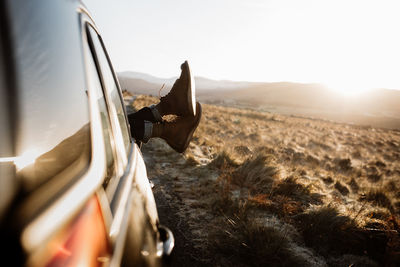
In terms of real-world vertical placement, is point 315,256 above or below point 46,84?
below

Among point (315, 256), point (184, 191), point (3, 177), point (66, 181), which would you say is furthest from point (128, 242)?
point (184, 191)

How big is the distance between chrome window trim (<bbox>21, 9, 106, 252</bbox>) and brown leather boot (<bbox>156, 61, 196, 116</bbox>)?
1745 millimetres

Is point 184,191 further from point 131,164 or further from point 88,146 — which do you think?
point 88,146

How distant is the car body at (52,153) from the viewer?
1.25 feet

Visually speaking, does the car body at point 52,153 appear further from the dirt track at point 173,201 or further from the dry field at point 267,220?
the dry field at point 267,220

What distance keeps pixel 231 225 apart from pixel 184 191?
1.18m

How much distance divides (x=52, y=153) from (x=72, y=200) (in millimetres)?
159

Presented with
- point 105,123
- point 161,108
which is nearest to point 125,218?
point 105,123

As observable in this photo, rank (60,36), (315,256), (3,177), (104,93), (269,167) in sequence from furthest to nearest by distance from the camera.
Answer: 1. (269,167)
2. (315,256)
3. (104,93)
4. (60,36)
5. (3,177)

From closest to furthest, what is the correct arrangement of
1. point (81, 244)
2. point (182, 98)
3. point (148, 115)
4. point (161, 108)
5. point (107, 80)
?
point (81, 244) < point (107, 80) < point (148, 115) < point (182, 98) < point (161, 108)

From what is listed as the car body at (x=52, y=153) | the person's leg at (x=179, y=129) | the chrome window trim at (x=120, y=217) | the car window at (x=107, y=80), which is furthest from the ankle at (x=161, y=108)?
the car body at (x=52, y=153)

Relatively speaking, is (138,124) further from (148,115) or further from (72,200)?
(72,200)

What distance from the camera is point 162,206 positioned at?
3096mm

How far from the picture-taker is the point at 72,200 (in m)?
0.47
